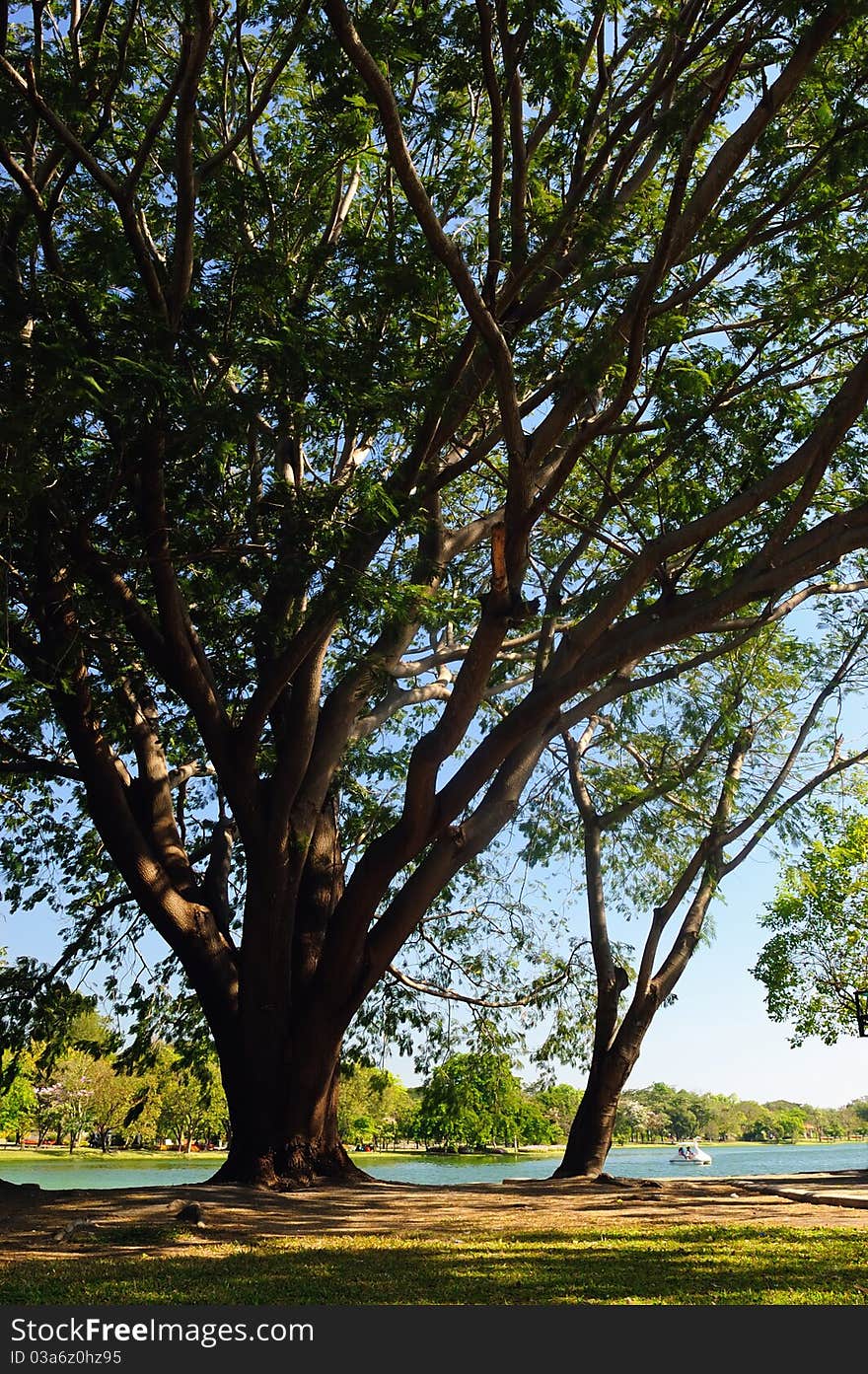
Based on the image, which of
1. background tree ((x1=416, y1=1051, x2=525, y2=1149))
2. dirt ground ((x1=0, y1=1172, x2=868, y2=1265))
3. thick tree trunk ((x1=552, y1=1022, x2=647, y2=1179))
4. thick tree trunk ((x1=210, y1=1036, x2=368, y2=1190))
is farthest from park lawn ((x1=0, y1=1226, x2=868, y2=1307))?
background tree ((x1=416, y1=1051, x2=525, y2=1149))

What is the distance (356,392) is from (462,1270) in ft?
18.3

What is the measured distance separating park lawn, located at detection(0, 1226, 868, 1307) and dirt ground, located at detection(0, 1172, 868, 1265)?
20 centimetres

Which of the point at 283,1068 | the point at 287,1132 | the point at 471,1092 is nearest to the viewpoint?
the point at 287,1132

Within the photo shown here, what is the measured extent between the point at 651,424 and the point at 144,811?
221 inches

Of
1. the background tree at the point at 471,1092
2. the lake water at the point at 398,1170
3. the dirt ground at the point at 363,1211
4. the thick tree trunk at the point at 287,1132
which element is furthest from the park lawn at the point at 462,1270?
the lake water at the point at 398,1170

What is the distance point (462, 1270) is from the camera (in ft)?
17.5

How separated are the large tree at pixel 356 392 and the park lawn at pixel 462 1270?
3204 millimetres

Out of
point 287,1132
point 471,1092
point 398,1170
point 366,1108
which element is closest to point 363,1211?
point 287,1132

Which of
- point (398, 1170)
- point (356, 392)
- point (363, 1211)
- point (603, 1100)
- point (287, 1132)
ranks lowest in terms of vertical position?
point (398, 1170)

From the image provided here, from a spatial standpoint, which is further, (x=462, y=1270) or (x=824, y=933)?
(x=824, y=933)

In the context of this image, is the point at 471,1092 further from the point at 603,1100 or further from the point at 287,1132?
the point at 287,1132

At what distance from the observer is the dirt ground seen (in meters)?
6.50

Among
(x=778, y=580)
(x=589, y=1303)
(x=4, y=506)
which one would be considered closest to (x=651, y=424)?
(x=778, y=580)

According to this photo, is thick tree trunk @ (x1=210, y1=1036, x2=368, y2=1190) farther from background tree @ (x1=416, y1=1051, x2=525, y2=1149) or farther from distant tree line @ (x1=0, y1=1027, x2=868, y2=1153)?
background tree @ (x1=416, y1=1051, x2=525, y2=1149)
